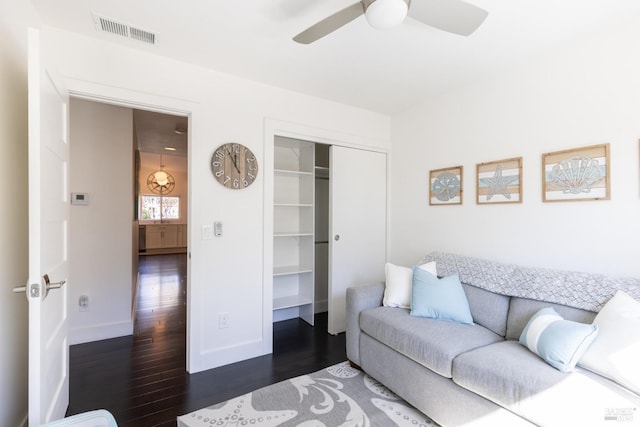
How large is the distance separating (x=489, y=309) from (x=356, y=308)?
3.17ft

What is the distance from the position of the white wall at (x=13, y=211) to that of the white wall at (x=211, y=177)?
0.46 metres

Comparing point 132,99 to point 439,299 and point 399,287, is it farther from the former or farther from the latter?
point 439,299

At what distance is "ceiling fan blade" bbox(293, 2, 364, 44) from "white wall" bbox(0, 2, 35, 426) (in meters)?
1.40

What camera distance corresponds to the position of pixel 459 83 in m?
2.63

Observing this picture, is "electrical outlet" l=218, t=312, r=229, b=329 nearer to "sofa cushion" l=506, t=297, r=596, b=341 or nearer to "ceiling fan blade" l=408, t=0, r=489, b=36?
"sofa cushion" l=506, t=297, r=596, b=341

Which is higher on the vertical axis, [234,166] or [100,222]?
[234,166]

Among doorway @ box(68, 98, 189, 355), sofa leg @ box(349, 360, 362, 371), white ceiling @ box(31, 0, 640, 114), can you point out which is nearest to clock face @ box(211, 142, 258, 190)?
white ceiling @ box(31, 0, 640, 114)

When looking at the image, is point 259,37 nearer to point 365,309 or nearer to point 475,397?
point 365,309

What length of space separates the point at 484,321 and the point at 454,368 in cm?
68

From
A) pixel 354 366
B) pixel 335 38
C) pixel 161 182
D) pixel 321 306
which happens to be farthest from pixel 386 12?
pixel 161 182

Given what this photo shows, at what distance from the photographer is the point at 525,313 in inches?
75.6

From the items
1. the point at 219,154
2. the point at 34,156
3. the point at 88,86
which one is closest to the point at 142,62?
the point at 88,86

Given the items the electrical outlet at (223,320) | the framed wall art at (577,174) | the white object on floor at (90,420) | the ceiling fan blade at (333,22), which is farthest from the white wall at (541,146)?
the white object on floor at (90,420)

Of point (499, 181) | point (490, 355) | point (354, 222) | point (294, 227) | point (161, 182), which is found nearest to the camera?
point (490, 355)
